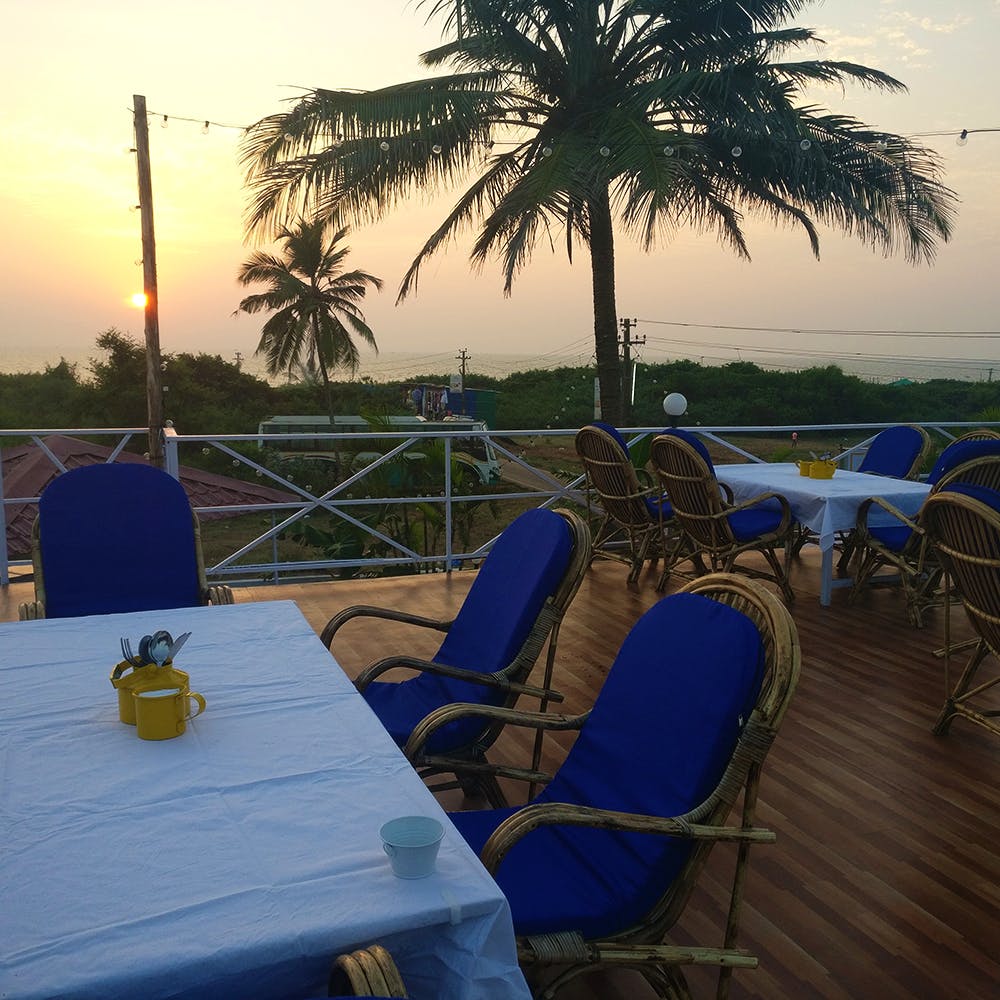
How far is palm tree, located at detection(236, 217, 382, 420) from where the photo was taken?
100.0 ft

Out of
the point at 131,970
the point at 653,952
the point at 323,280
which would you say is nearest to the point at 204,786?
the point at 131,970

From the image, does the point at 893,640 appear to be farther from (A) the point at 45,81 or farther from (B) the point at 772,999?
(A) the point at 45,81

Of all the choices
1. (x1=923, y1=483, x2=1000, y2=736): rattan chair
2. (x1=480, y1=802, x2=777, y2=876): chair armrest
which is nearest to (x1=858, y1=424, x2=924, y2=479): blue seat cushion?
(x1=923, y1=483, x2=1000, y2=736): rattan chair

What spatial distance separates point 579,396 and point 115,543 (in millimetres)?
29824

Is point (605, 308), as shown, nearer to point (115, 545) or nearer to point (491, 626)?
point (115, 545)

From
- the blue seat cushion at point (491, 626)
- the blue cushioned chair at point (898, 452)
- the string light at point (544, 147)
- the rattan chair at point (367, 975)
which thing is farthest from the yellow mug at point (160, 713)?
the string light at point (544, 147)

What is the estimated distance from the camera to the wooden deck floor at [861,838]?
1.95 m

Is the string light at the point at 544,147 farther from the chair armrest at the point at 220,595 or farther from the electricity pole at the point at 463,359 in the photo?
the electricity pole at the point at 463,359

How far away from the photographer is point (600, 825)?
1476 millimetres

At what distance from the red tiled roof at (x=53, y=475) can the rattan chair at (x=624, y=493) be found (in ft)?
23.3

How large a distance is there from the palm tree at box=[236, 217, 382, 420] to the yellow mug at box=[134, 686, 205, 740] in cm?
2937

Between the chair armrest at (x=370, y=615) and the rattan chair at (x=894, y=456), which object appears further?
the rattan chair at (x=894, y=456)

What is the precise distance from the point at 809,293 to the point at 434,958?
1578 centimetres

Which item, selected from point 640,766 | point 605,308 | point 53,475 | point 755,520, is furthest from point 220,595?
point 53,475
